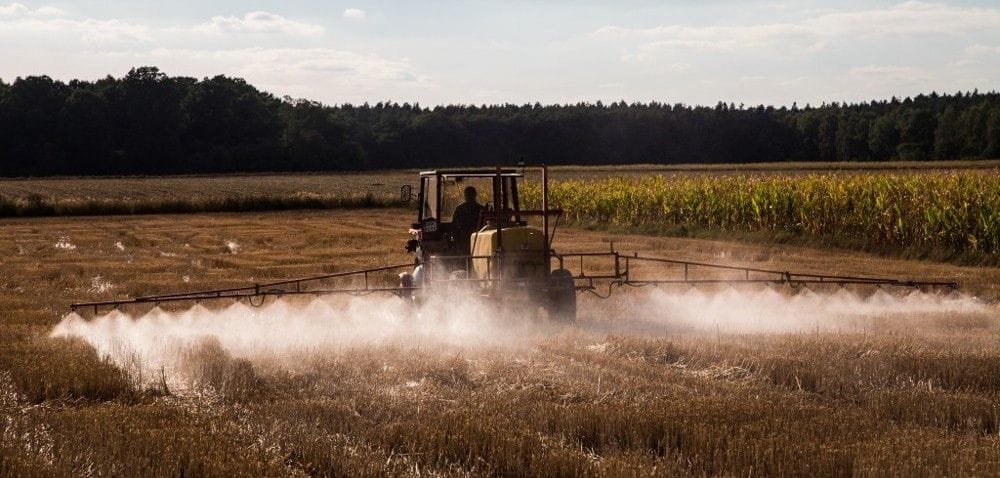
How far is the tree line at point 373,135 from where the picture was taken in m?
89.9

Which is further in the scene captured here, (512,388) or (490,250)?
(490,250)

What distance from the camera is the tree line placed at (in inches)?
3538

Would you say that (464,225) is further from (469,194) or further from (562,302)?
(562,302)

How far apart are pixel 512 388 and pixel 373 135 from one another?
9802 cm

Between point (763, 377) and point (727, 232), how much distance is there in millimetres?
20208

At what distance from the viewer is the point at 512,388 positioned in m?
9.34

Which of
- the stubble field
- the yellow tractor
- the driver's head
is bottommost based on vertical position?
the stubble field

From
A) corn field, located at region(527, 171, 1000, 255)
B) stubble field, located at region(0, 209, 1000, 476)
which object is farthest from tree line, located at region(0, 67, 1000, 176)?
stubble field, located at region(0, 209, 1000, 476)

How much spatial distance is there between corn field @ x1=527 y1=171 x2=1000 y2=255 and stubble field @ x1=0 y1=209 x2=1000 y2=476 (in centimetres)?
620

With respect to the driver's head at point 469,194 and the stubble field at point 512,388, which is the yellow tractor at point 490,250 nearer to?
the driver's head at point 469,194

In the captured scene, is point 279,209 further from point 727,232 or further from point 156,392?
point 156,392

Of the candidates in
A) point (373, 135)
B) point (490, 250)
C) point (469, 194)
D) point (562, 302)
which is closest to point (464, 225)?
point (469, 194)

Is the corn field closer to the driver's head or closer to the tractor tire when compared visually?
the tractor tire

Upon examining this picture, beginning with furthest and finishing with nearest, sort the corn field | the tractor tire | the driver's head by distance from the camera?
the corn field < the driver's head < the tractor tire
